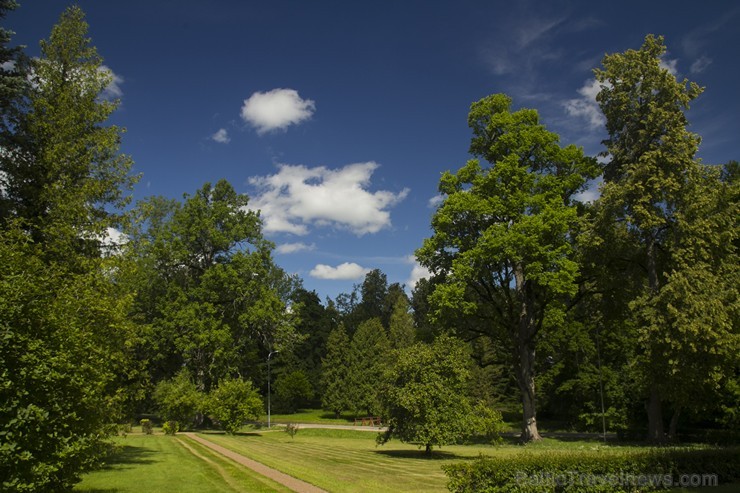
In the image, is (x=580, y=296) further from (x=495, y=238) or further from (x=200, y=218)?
(x=200, y=218)

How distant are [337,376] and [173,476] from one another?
1866 inches

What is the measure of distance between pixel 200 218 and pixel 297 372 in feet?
105

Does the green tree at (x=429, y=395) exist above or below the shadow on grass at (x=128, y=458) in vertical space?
above

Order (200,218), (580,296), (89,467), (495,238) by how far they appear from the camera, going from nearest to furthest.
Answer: (89,467) < (495,238) < (580,296) < (200,218)

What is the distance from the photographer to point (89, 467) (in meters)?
10.8

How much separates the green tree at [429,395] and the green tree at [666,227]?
329 inches

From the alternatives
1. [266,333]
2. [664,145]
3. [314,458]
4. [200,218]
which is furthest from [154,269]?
[664,145]

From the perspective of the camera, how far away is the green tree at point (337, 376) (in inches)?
2306

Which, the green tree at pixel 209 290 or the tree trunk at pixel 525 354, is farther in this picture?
the green tree at pixel 209 290

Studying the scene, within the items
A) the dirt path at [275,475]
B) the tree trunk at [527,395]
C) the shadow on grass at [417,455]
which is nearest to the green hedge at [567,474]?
the dirt path at [275,475]

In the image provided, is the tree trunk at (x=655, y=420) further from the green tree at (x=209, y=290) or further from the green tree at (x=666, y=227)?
the green tree at (x=209, y=290)

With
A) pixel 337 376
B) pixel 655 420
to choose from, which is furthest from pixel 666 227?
pixel 337 376

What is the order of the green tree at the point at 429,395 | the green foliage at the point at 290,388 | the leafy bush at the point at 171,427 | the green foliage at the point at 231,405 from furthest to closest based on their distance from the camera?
the green foliage at the point at 290,388 → the green foliage at the point at 231,405 → the leafy bush at the point at 171,427 → the green tree at the point at 429,395

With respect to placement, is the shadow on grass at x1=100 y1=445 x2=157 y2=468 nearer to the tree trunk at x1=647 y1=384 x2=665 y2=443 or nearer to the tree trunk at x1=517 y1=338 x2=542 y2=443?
the tree trunk at x1=517 y1=338 x2=542 y2=443
